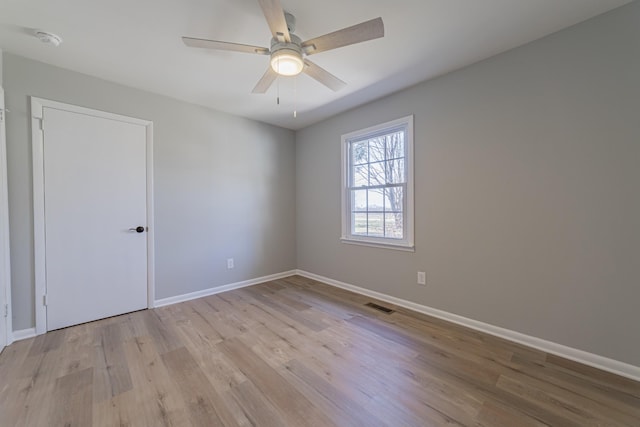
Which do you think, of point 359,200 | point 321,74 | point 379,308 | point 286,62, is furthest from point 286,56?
point 379,308

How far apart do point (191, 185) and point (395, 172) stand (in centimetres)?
256

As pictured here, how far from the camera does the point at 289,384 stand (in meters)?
1.70

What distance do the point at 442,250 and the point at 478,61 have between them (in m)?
1.81

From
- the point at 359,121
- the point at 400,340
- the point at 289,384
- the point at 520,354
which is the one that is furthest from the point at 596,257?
the point at 359,121

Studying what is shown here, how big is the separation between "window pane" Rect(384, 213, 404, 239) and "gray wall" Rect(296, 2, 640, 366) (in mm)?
263

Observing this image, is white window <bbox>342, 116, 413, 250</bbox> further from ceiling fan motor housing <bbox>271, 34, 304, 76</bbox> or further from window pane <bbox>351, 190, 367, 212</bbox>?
ceiling fan motor housing <bbox>271, 34, 304, 76</bbox>

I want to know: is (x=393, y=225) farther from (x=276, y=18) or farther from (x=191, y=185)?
(x=191, y=185)

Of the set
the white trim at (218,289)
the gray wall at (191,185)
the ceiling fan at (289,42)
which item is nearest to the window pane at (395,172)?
the ceiling fan at (289,42)

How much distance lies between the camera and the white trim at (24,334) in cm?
225

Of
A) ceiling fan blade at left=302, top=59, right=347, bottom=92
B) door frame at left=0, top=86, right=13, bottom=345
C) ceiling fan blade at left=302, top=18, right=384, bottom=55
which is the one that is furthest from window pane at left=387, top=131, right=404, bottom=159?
door frame at left=0, top=86, right=13, bottom=345

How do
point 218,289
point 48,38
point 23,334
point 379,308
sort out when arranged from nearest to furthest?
point 48,38
point 23,334
point 379,308
point 218,289

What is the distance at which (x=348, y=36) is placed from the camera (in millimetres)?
1604

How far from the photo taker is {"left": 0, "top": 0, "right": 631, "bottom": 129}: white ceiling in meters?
1.74

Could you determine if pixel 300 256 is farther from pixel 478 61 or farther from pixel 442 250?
pixel 478 61
